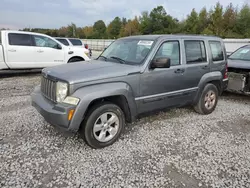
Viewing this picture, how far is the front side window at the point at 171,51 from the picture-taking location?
12.1 ft

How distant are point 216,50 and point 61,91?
3.74m

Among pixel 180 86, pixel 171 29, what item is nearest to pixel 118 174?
pixel 180 86

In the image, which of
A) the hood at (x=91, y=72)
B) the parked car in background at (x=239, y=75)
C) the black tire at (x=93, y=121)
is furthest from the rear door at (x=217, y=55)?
the black tire at (x=93, y=121)

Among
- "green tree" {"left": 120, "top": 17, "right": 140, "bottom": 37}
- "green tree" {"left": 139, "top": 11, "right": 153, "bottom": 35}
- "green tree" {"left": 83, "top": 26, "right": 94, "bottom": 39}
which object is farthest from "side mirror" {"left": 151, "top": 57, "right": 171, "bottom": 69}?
"green tree" {"left": 83, "top": 26, "right": 94, "bottom": 39}

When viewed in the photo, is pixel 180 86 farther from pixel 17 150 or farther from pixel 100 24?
pixel 100 24

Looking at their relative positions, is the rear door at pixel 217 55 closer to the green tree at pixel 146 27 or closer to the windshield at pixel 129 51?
the windshield at pixel 129 51

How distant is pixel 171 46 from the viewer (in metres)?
3.88

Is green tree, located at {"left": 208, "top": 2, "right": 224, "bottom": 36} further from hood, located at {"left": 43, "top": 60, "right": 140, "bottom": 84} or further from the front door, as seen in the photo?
hood, located at {"left": 43, "top": 60, "right": 140, "bottom": 84}

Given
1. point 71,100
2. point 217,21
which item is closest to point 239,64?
point 71,100

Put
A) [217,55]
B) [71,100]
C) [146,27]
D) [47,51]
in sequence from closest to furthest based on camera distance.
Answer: [71,100]
[217,55]
[47,51]
[146,27]

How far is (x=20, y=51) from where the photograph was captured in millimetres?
7855

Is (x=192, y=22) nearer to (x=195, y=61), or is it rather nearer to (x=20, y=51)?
(x=20, y=51)

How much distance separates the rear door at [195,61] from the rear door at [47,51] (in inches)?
247

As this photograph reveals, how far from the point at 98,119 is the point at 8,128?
1922 mm
